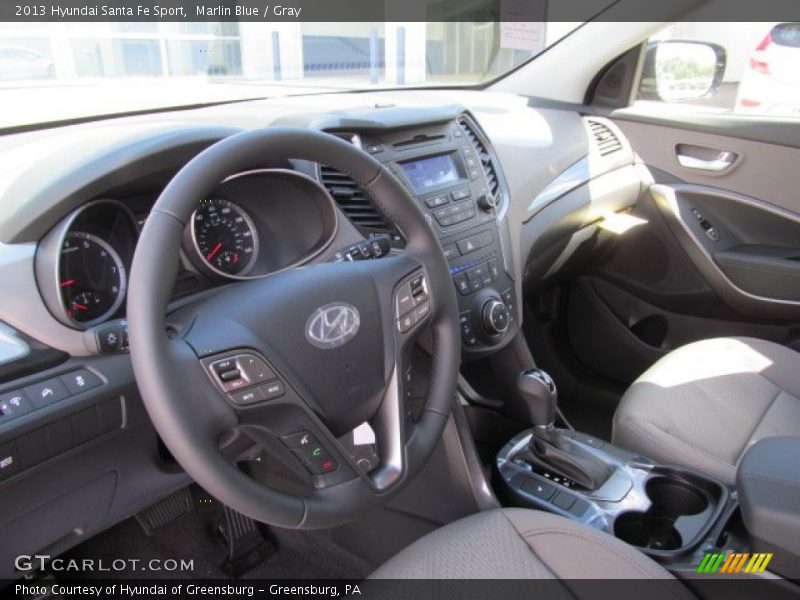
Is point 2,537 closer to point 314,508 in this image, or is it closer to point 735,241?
point 314,508

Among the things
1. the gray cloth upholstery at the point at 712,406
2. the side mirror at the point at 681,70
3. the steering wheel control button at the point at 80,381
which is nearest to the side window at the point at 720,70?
the side mirror at the point at 681,70

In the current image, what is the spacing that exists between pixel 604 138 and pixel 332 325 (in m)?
1.64

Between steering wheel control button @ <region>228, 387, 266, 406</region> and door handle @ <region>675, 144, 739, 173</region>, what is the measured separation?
6.15 ft

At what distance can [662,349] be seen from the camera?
2.56 metres

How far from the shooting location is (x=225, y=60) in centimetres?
206

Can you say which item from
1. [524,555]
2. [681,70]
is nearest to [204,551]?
[524,555]

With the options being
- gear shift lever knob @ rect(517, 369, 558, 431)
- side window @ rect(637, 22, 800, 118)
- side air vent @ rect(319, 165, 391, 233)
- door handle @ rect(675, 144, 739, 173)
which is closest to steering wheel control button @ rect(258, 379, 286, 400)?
side air vent @ rect(319, 165, 391, 233)

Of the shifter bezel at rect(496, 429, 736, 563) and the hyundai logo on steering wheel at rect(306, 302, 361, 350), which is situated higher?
the hyundai logo on steering wheel at rect(306, 302, 361, 350)

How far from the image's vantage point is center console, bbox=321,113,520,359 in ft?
5.83

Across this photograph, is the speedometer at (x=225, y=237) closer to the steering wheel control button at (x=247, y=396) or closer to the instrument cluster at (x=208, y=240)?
the instrument cluster at (x=208, y=240)

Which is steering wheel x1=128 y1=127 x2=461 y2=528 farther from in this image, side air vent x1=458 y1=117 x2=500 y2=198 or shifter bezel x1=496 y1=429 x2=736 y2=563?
side air vent x1=458 y1=117 x2=500 y2=198

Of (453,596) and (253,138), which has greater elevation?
(253,138)

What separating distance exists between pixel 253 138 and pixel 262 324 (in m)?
0.26

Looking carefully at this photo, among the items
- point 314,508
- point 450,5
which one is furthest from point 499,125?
point 314,508
